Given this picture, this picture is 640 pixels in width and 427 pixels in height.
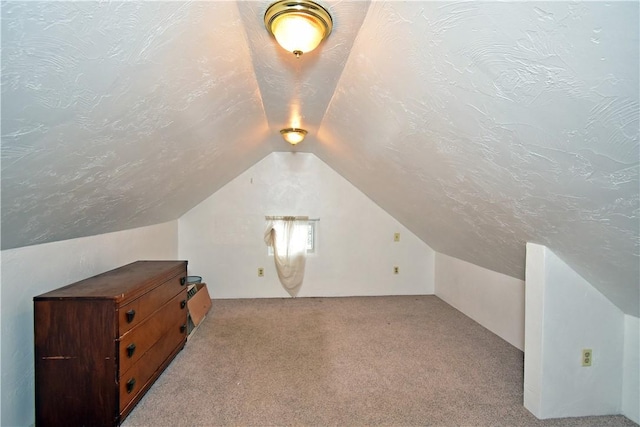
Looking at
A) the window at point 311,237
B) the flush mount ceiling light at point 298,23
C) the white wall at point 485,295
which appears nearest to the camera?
the flush mount ceiling light at point 298,23

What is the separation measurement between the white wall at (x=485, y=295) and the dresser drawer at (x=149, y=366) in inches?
122

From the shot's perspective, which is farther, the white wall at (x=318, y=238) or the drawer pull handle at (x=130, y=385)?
the white wall at (x=318, y=238)

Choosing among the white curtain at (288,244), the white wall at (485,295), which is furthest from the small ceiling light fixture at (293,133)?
the white wall at (485,295)

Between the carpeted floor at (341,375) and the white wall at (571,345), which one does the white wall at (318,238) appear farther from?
the white wall at (571,345)

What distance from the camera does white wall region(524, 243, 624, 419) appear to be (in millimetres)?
1869

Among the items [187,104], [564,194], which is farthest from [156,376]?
[564,194]

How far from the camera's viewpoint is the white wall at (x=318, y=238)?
416 centimetres

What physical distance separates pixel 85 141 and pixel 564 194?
7.01 ft

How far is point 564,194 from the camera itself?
4.37ft

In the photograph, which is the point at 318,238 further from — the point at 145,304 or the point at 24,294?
the point at 24,294

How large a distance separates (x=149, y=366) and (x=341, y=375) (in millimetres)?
1399

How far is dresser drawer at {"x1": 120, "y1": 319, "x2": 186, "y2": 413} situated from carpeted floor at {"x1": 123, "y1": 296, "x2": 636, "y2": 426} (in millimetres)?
99

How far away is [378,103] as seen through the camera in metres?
1.77

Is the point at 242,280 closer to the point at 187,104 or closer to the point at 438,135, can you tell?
the point at 187,104
